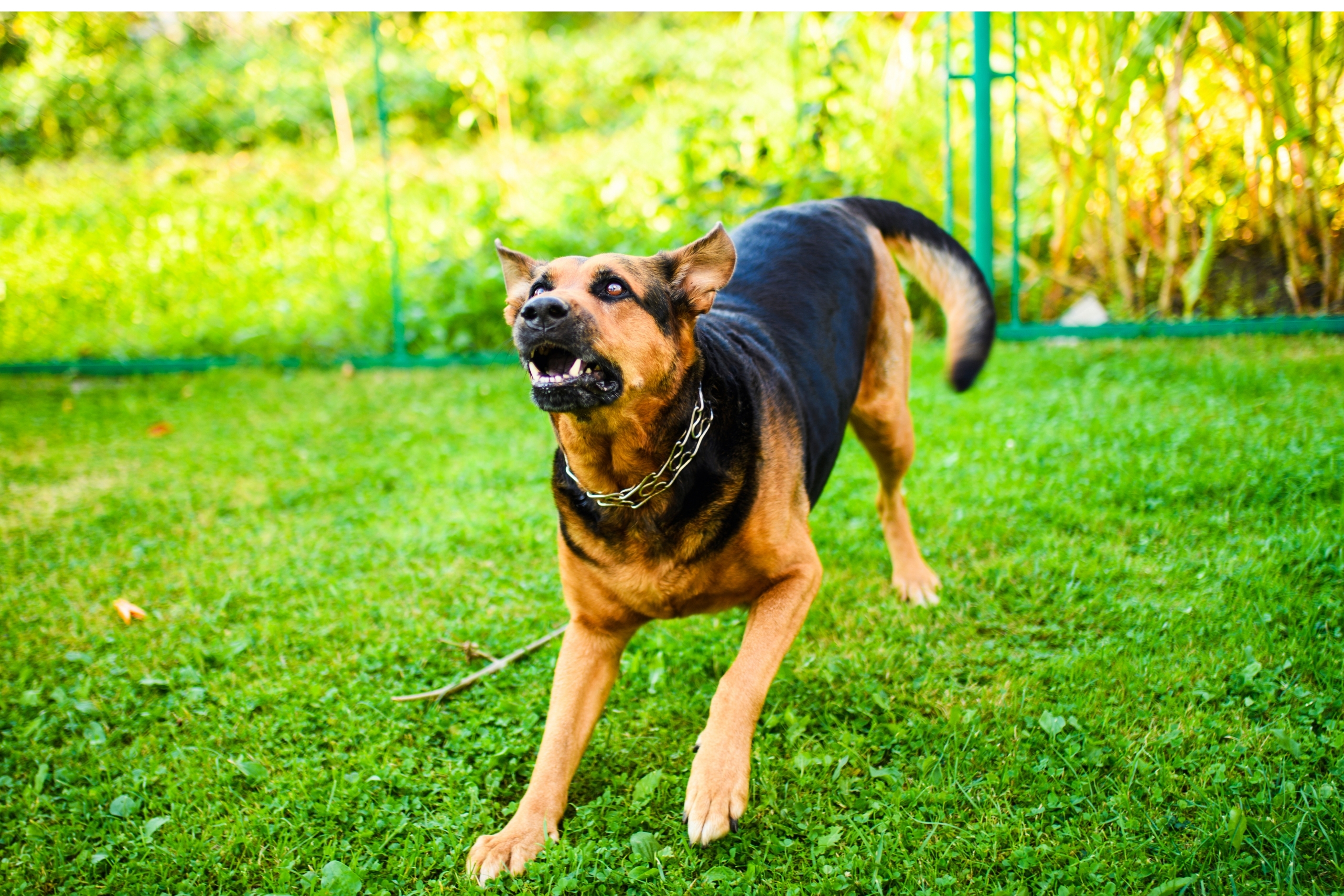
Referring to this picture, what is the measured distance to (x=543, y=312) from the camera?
241 centimetres

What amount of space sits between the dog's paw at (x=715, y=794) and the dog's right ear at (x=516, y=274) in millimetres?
1433

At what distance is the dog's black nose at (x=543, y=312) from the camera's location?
2.41m

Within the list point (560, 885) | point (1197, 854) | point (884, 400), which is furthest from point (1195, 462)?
point (560, 885)

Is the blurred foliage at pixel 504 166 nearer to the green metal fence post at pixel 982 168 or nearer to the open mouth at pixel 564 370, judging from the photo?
the green metal fence post at pixel 982 168

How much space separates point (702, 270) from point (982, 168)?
17.1 ft

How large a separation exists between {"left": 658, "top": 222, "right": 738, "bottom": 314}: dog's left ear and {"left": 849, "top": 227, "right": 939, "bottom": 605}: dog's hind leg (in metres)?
1.19

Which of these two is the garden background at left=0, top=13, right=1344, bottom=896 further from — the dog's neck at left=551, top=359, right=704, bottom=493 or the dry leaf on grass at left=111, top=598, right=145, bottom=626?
the dog's neck at left=551, top=359, right=704, bottom=493

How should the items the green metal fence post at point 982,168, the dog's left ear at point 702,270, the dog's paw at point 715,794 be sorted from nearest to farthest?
the dog's paw at point 715,794
the dog's left ear at point 702,270
the green metal fence post at point 982,168

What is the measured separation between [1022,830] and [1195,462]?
2875 millimetres

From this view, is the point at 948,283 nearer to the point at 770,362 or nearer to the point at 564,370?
the point at 770,362

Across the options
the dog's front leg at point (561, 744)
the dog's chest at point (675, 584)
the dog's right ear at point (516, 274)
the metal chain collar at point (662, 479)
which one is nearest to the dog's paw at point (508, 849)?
the dog's front leg at point (561, 744)

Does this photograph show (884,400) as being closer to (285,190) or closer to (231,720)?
(231,720)

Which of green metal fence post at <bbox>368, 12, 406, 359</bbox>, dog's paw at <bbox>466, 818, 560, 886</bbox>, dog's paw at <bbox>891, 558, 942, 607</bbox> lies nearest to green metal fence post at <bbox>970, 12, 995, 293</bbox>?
dog's paw at <bbox>891, 558, 942, 607</bbox>

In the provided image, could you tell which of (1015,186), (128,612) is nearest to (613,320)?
(128,612)
